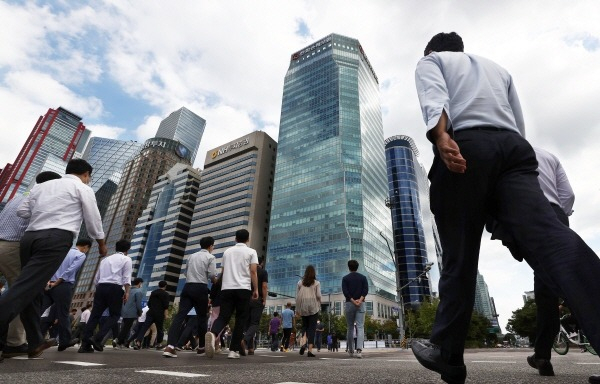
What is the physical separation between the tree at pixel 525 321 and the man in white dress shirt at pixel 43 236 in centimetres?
5096

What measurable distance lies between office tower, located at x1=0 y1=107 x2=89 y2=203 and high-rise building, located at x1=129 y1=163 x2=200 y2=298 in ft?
170

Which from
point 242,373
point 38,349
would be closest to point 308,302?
point 38,349

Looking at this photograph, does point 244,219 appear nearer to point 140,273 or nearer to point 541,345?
point 140,273

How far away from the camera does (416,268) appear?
4469 inches

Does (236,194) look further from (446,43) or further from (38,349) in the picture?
(446,43)

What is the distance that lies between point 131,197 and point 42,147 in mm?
51048

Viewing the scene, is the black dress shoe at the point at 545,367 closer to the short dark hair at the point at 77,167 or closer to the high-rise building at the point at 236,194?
the short dark hair at the point at 77,167

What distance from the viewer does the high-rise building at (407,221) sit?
11069 centimetres

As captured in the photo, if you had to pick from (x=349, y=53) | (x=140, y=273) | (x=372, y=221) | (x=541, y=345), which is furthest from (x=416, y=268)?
(x=541, y=345)

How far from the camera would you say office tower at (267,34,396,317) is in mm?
79750

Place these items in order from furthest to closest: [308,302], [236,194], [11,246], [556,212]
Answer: [236,194] < [308,302] < [11,246] < [556,212]

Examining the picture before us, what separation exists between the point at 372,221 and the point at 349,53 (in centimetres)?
5607

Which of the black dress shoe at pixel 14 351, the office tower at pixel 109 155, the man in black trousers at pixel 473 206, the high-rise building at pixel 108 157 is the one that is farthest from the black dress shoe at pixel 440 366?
the office tower at pixel 109 155

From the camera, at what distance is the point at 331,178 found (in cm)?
8819
